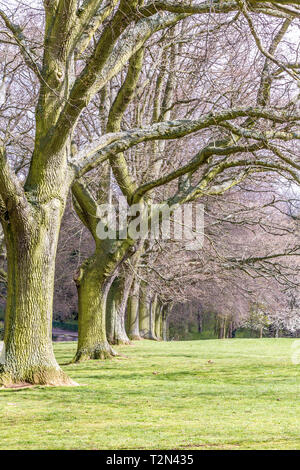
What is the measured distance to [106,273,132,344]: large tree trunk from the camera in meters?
21.5

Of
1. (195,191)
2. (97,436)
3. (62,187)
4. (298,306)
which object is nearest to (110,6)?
(62,187)

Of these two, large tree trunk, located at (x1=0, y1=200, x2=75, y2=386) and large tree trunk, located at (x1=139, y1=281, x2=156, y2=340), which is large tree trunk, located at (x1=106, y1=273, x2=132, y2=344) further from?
large tree trunk, located at (x1=0, y1=200, x2=75, y2=386)

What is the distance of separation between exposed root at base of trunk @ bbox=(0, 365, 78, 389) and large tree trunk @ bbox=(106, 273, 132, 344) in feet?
38.4

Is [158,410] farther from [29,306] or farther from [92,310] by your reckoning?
[92,310]

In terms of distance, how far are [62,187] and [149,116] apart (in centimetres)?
A: 764

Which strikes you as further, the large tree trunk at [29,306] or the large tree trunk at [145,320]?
the large tree trunk at [145,320]

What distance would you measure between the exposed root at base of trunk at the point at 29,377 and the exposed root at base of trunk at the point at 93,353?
499cm

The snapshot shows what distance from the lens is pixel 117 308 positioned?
2166 centimetres

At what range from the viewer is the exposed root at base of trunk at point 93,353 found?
1465cm

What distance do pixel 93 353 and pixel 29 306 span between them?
5.50 m

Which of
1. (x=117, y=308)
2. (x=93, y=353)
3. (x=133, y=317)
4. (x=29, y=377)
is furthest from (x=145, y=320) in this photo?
(x=29, y=377)

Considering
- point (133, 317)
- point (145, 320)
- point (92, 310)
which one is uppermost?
point (92, 310)

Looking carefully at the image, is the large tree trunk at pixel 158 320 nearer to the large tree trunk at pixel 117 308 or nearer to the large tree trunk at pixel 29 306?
the large tree trunk at pixel 117 308

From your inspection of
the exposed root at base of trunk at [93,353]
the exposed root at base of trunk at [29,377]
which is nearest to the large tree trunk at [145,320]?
the exposed root at base of trunk at [93,353]
